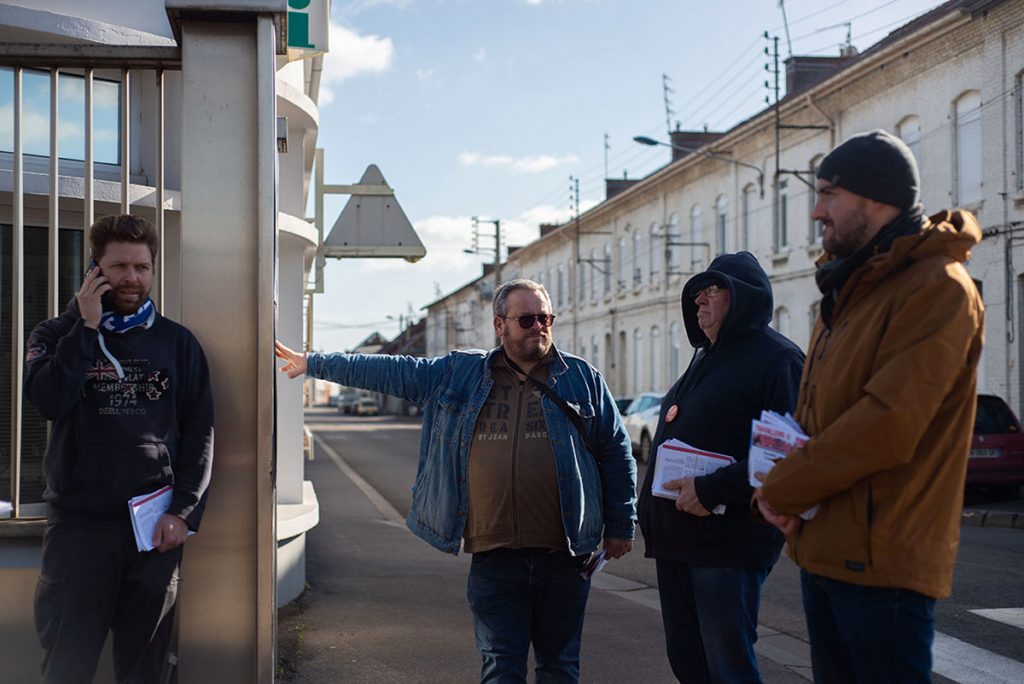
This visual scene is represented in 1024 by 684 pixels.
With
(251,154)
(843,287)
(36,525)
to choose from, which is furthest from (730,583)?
(36,525)

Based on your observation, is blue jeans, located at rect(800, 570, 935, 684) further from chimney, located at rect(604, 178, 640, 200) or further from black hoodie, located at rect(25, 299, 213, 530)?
chimney, located at rect(604, 178, 640, 200)

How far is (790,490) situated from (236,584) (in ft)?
6.18

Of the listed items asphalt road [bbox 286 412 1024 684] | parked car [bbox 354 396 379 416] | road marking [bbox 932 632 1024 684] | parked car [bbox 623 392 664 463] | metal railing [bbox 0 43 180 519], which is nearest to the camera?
metal railing [bbox 0 43 180 519]

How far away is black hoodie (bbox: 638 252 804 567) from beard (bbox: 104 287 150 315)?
186 cm

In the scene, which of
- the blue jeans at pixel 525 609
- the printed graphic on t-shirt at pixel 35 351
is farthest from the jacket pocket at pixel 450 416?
the printed graphic on t-shirt at pixel 35 351

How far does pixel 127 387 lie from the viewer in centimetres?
331

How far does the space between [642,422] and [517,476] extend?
77.8ft

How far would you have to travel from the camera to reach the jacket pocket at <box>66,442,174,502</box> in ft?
10.6

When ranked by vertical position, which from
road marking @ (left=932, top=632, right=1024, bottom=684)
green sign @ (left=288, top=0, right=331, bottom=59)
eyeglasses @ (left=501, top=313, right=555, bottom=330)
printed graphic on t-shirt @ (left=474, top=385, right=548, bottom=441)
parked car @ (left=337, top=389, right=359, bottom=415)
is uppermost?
green sign @ (left=288, top=0, right=331, bottom=59)

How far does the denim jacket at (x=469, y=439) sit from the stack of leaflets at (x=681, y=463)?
0.43 meters

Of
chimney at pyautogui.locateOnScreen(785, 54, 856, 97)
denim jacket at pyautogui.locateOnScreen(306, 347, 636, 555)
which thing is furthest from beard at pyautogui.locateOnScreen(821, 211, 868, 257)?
chimney at pyautogui.locateOnScreen(785, 54, 856, 97)

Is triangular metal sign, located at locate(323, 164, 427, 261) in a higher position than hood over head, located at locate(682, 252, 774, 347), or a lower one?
higher

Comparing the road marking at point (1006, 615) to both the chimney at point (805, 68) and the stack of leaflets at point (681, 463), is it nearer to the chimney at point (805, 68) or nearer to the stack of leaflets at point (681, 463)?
the stack of leaflets at point (681, 463)

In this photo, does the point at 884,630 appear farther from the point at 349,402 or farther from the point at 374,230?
the point at 349,402
